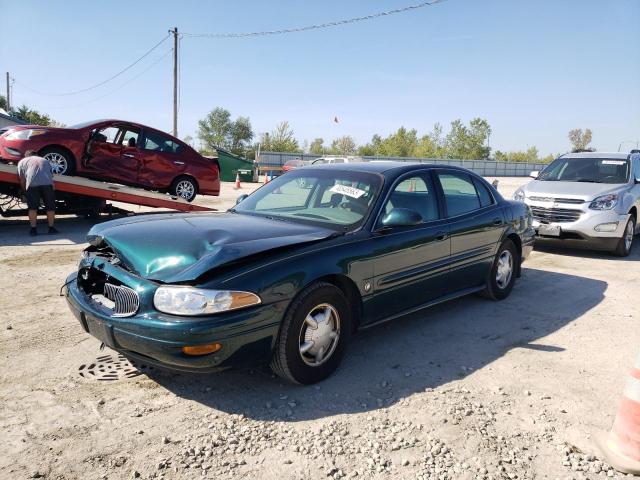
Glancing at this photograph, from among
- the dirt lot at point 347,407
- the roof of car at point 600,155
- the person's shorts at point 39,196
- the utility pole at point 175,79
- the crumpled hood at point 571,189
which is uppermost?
the utility pole at point 175,79

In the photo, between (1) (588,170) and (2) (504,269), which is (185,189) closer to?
(2) (504,269)

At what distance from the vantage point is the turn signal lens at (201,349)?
9.30ft

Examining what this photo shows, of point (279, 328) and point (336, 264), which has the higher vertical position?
point (336, 264)

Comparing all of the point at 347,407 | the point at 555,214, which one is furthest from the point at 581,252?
the point at 347,407

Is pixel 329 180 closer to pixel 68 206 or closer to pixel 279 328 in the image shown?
pixel 279 328

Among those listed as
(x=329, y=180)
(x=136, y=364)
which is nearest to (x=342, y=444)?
(x=136, y=364)

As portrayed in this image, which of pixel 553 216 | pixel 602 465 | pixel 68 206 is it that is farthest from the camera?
pixel 68 206

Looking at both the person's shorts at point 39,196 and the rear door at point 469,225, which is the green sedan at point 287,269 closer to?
the rear door at point 469,225

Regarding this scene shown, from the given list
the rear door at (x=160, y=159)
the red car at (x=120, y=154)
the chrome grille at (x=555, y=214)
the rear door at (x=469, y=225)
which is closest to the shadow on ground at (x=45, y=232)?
the red car at (x=120, y=154)

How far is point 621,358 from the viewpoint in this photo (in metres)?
4.12

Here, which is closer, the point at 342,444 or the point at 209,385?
the point at 342,444

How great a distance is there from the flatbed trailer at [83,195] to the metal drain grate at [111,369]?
6.15 m

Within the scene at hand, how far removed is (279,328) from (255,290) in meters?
0.33

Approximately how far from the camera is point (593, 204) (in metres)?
8.09
